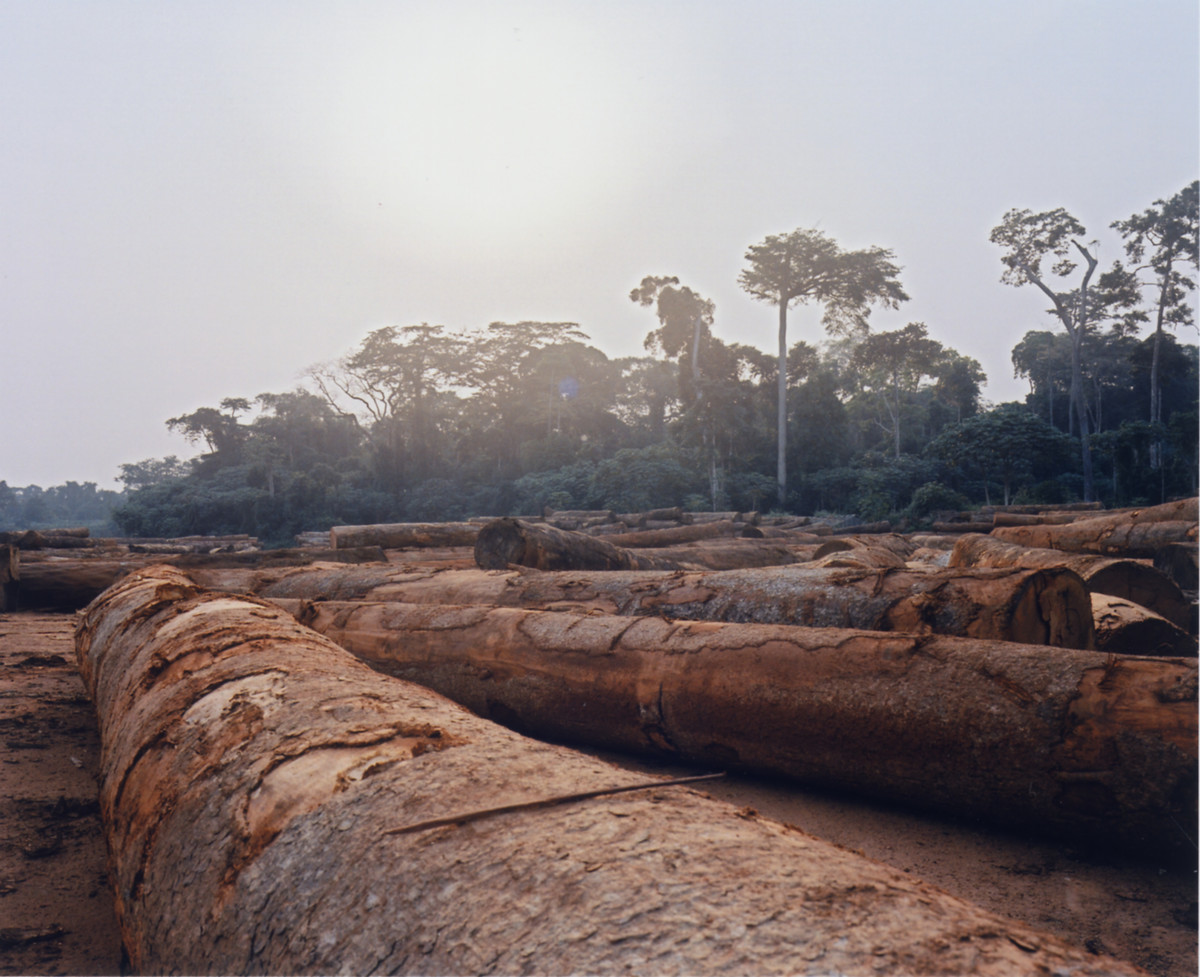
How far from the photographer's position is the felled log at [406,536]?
11.5 meters

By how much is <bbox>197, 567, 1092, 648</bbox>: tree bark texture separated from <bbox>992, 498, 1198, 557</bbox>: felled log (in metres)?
4.14

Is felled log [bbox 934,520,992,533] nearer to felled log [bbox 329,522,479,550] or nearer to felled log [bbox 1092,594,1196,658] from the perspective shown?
felled log [bbox 329,522,479,550]

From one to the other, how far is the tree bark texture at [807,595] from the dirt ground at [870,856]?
83cm

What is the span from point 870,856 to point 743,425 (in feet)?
90.9

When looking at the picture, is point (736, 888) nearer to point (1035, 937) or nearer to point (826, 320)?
point (1035, 937)

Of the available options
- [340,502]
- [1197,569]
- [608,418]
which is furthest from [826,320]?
[1197,569]

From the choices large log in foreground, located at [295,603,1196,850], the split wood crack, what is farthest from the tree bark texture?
the split wood crack

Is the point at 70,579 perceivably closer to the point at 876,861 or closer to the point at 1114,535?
the point at 876,861

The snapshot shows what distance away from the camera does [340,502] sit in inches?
1230

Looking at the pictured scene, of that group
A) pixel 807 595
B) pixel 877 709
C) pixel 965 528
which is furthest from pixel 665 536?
pixel 877 709

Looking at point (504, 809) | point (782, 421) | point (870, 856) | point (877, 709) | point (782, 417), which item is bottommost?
point (870, 856)

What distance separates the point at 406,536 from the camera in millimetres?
11570

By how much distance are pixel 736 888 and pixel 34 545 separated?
14136mm

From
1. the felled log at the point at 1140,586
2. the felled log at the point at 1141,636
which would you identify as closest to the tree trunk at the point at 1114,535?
the felled log at the point at 1140,586
